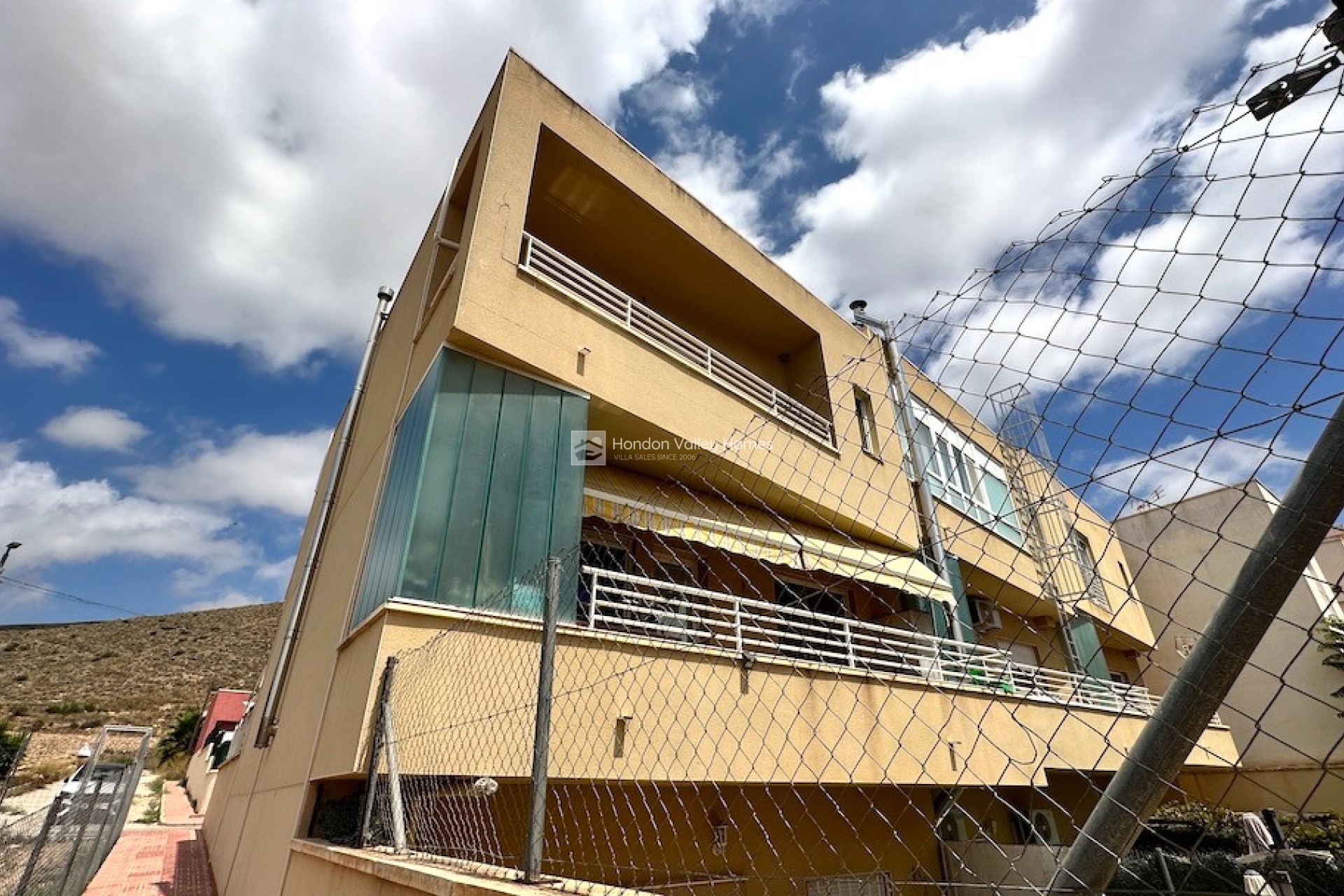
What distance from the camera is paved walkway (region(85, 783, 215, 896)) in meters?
10.6

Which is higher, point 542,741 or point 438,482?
point 438,482

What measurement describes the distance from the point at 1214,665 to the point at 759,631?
4.91 m

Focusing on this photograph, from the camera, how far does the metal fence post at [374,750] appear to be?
5.03m

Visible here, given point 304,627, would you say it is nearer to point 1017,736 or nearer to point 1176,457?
point 1017,736

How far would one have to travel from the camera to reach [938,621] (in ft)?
42.2

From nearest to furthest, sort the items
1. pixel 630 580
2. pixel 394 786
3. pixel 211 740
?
1. pixel 394 786
2. pixel 630 580
3. pixel 211 740

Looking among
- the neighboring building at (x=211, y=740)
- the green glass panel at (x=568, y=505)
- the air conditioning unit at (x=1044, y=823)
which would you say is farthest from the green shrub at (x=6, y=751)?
the air conditioning unit at (x=1044, y=823)

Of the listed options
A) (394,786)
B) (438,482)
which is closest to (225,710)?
(438,482)

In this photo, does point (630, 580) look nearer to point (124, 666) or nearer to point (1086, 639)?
point (1086, 639)

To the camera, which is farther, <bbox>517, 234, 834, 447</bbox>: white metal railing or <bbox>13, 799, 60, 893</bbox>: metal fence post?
<bbox>517, 234, 834, 447</bbox>: white metal railing

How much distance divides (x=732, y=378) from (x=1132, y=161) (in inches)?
362

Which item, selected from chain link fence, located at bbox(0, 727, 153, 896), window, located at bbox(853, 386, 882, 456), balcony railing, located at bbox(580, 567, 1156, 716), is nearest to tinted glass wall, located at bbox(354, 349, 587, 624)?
balcony railing, located at bbox(580, 567, 1156, 716)

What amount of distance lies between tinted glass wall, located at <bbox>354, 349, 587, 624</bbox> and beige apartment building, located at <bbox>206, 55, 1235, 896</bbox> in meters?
0.03

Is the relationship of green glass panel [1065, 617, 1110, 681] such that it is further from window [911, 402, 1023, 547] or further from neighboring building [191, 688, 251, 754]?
neighboring building [191, 688, 251, 754]
